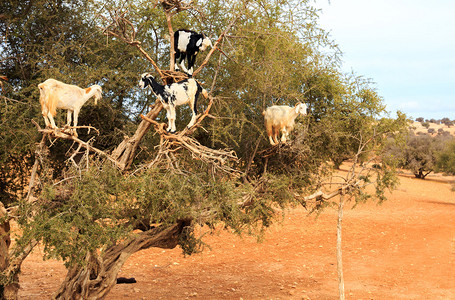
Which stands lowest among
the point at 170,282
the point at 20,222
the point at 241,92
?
the point at 170,282

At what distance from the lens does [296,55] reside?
28.8 feet

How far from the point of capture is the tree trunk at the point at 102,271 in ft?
23.2

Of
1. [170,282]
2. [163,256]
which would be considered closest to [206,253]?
[163,256]

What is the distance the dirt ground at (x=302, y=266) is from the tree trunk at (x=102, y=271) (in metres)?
2.90

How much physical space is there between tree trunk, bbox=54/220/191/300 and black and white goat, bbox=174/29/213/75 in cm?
271

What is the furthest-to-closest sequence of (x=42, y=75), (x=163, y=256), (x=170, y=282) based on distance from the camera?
1. (x=163, y=256)
2. (x=170, y=282)
3. (x=42, y=75)

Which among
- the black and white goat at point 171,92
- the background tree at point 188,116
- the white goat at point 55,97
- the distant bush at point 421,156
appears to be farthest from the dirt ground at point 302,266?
the distant bush at point 421,156

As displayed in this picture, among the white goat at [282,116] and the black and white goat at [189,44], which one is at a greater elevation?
the black and white goat at [189,44]

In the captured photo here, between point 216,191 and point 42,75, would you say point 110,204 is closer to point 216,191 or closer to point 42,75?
point 216,191

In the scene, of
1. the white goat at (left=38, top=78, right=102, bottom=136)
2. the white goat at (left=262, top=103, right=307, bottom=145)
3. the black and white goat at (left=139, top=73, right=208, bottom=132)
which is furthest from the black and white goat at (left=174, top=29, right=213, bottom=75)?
the white goat at (left=262, top=103, right=307, bottom=145)

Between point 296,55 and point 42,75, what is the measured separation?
16.0ft

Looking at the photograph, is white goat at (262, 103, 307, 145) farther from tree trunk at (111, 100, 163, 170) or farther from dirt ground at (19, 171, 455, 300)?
dirt ground at (19, 171, 455, 300)

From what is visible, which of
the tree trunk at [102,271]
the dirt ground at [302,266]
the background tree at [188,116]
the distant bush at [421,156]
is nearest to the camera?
the background tree at [188,116]

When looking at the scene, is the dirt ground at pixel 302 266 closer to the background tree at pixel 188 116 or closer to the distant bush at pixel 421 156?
the background tree at pixel 188 116
